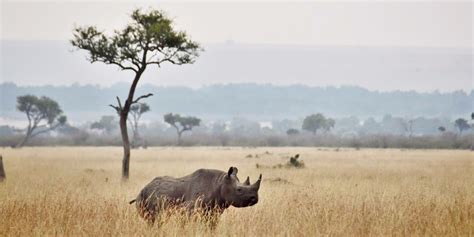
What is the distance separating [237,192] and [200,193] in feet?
2.72

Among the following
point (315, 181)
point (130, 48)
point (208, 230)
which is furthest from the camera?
point (130, 48)

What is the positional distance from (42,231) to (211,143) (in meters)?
107

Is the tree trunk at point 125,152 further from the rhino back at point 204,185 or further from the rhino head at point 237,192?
the rhino head at point 237,192

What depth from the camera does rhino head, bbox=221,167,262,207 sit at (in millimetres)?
11609

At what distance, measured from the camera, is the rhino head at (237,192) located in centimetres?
1161

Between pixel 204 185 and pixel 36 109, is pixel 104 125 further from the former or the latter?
pixel 204 185

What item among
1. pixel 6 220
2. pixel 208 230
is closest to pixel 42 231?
pixel 6 220

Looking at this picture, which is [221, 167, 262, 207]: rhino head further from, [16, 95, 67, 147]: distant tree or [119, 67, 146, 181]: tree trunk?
[16, 95, 67, 147]: distant tree

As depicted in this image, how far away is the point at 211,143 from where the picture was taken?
4683 inches

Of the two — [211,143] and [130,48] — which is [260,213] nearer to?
[130,48]

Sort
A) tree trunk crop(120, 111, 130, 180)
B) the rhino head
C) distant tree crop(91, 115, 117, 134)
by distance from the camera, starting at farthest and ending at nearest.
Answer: distant tree crop(91, 115, 117, 134) < tree trunk crop(120, 111, 130, 180) < the rhino head

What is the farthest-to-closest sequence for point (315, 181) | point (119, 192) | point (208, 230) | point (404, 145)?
1. point (404, 145)
2. point (315, 181)
3. point (119, 192)
4. point (208, 230)

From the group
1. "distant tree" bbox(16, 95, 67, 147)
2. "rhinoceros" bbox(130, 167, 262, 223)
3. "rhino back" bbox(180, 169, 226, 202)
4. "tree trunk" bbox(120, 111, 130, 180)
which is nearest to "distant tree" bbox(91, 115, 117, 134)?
"distant tree" bbox(16, 95, 67, 147)

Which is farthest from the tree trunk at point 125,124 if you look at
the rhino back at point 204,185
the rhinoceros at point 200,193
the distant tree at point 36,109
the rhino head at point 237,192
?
the distant tree at point 36,109
